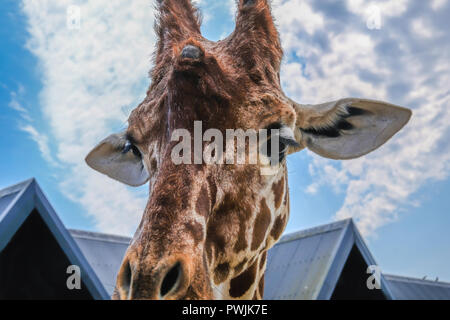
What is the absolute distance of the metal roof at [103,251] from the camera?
33.1ft

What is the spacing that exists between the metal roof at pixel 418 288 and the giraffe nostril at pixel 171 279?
11.7m

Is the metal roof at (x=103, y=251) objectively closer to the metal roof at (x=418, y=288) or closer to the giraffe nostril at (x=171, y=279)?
the metal roof at (x=418, y=288)

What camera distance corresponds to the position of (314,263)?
10.5 m

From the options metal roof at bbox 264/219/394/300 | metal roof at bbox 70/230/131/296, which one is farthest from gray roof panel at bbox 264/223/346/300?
metal roof at bbox 70/230/131/296

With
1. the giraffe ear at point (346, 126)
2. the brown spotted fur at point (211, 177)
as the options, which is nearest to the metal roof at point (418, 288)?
the giraffe ear at point (346, 126)

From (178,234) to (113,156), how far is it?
288 centimetres

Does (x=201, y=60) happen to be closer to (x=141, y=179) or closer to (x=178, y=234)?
(x=178, y=234)

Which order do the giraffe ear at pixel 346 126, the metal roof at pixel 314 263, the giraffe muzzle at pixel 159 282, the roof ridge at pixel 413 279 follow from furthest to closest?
the roof ridge at pixel 413 279 < the metal roof at pixel 314 263 < the giraffe ear at pixel 346 126 < the giraffe muzzle at pixel 159 282

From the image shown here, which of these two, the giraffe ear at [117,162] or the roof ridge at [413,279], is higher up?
the roof ridge at [413,279]

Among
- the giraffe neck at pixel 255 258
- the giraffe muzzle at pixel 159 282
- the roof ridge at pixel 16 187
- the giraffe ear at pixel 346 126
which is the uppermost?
the roof ridge at pixel 16 187

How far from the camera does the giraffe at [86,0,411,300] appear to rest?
209cm

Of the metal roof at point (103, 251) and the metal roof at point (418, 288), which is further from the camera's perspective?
the metal roof at point (418, 288)

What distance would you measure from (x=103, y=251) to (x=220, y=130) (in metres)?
9.39

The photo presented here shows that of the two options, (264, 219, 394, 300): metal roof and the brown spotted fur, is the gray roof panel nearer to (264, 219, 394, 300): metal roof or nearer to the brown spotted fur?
(264, 219, 394, 300): metal roof
